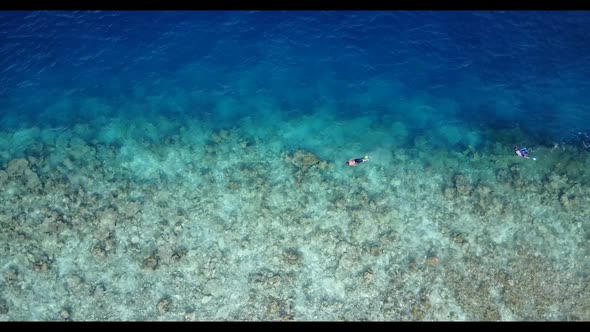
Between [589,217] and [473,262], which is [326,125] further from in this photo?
[589,217]

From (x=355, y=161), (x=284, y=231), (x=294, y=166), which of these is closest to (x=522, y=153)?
(x=355, y=161)

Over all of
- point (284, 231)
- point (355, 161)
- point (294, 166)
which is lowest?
point (284, 231)

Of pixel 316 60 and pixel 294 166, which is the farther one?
pixel 316 60

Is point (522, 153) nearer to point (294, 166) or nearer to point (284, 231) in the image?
point (294, 166)

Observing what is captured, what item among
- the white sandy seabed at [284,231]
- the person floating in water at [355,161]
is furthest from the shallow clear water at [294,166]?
the person floating in water at [355,161]

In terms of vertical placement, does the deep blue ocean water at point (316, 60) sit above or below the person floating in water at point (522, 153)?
above

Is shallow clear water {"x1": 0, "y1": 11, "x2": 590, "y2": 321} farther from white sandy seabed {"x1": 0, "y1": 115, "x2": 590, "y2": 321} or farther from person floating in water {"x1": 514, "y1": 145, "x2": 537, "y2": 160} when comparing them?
person floating in water {"x1": 514, "y1": 145, "x2": 537, "y2": 160}

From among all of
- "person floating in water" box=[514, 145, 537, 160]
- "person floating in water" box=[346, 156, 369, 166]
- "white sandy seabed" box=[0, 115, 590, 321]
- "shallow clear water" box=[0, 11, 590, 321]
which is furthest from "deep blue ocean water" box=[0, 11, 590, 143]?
"person floating in water" box=[346, 156, 369, 166]

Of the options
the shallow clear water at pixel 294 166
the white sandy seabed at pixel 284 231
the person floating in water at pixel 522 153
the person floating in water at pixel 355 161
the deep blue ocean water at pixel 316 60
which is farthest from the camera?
the deep blue ocean water at pixel 316 60

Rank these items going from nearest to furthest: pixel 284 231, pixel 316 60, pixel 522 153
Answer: pixel 284 231 → pixel 522 153 → pixel 316 60

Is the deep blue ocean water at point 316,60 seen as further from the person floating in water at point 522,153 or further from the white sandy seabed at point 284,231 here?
the white sandy seabed at point 284,231
